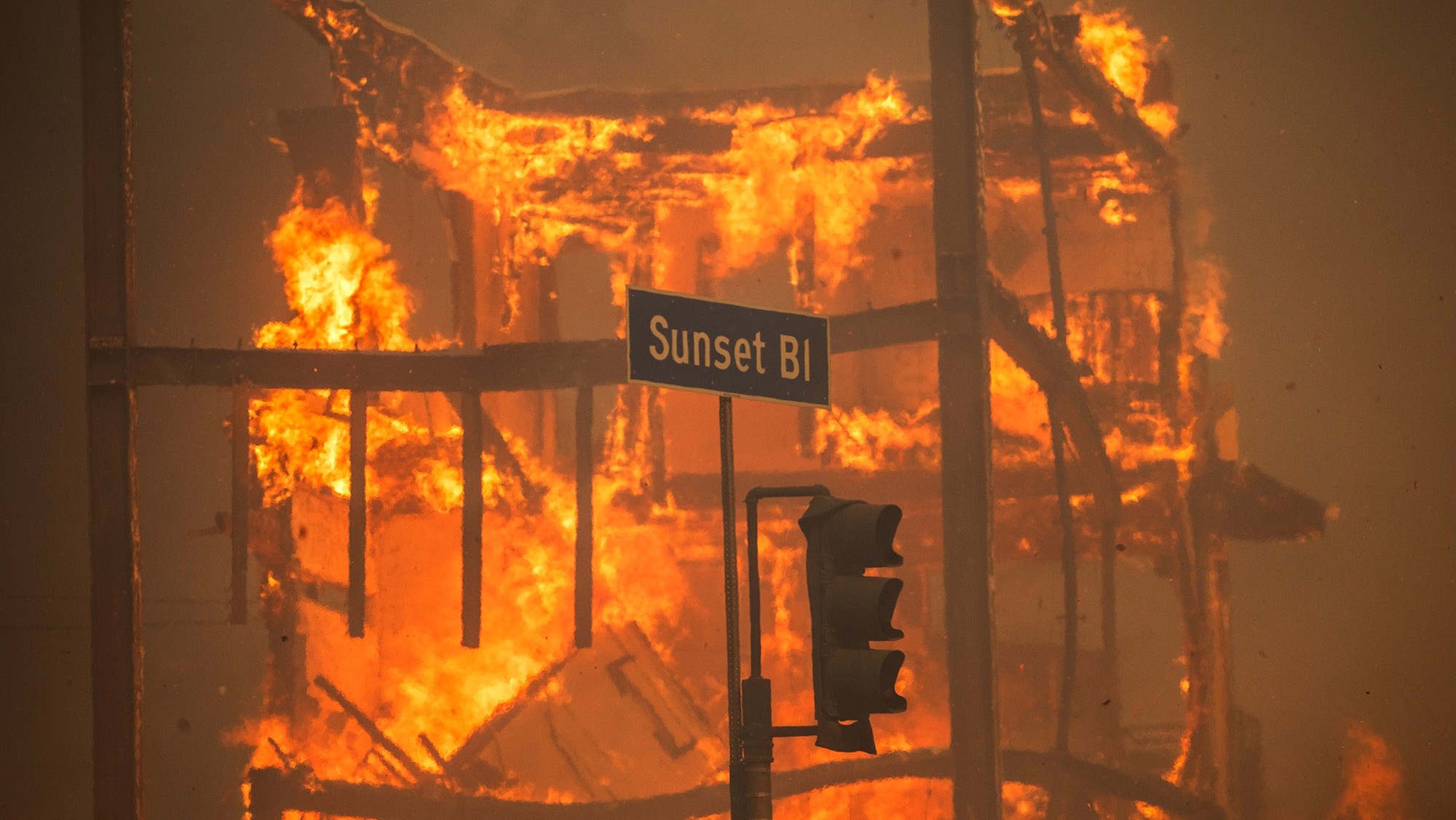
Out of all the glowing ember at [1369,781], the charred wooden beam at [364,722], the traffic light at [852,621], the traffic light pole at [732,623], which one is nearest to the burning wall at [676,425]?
the charred wooden beam at [364,722]

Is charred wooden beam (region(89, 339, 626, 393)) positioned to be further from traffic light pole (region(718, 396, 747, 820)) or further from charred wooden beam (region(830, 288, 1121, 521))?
traffic light pole (region(718, 396, 747, 820))

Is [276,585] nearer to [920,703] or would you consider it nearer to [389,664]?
[389,664]

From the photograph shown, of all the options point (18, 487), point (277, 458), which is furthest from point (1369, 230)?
point (18, 487)

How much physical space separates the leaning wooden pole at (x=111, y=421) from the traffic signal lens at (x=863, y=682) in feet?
12.1

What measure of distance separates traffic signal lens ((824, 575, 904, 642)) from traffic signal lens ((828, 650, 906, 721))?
0.13 feet

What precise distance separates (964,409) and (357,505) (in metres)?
2.63

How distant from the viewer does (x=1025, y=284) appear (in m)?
5.27

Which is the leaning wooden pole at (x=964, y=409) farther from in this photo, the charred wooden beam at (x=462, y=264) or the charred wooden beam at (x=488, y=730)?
the charred wooden beam at (x=462, y=264)

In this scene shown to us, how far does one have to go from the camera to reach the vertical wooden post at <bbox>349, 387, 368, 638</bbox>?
5016mm

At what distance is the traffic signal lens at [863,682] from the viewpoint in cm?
245

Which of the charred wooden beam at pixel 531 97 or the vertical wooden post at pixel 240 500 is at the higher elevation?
the charred wooden beam at pixel 531 97

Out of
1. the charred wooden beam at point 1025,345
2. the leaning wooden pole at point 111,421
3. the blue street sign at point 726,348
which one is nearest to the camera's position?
the blue street sign at point 726,348

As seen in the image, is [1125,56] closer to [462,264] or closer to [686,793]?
[462,264]

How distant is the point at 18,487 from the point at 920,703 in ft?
13.0
